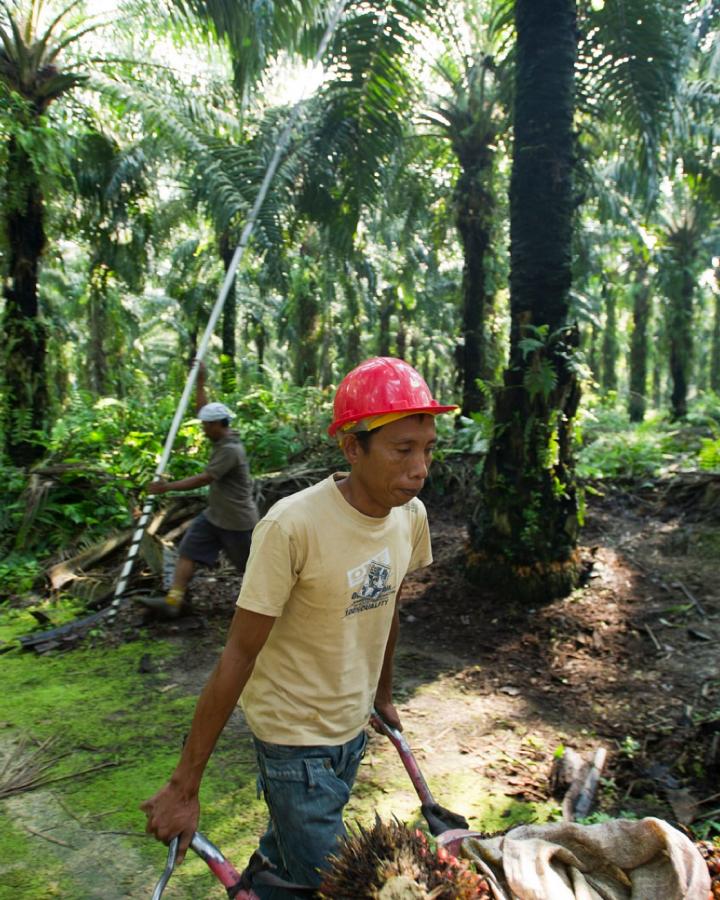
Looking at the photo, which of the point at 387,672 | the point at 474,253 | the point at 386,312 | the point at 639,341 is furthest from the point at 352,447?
the point at 386,312

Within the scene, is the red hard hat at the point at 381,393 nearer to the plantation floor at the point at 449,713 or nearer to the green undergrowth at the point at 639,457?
the plantation floor at the point at 449,713

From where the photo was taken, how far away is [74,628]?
6.17 metres

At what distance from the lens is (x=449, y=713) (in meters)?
4.60

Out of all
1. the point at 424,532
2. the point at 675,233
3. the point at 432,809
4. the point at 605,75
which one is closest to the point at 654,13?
the point at 605,75

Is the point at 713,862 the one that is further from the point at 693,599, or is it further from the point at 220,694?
the point at 693,599

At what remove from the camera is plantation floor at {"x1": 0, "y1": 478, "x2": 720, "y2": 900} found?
11.1 ft

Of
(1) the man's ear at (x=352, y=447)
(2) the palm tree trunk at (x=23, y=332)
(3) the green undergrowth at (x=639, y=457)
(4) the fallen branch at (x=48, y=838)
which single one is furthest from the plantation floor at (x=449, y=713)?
(2) the palm tree trunk at (x=23, y=332)

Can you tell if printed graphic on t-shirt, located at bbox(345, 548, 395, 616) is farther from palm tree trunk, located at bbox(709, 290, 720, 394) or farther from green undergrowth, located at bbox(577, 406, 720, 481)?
palm tree trunk, located at bbox(709, 290, 720, 394)

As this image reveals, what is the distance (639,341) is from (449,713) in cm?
2259

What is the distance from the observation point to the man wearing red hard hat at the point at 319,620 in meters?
1.95

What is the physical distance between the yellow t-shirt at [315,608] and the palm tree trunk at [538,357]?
407 cm

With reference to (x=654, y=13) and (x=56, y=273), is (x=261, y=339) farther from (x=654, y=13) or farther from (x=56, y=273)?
(x=654, y=13)

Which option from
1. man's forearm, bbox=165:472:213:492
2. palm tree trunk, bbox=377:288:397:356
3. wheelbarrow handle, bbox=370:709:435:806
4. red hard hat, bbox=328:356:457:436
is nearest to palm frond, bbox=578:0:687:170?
man's forearm, bbox=165:472:213:492

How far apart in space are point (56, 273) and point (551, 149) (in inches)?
1145
